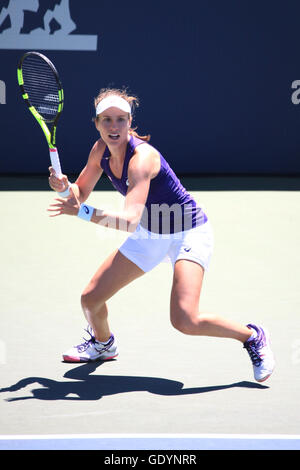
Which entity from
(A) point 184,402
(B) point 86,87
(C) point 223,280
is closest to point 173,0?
(B) point 86,87

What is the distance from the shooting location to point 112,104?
3.96 m

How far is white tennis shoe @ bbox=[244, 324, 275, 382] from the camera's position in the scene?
4.00 m

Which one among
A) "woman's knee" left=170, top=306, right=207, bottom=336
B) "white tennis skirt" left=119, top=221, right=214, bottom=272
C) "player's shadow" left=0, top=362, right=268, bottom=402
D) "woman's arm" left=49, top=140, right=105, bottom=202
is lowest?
"player's shadow" left=0, top=362, right=268, bottom=402

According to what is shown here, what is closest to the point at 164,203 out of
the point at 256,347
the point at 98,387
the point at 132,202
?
the point at 132,202

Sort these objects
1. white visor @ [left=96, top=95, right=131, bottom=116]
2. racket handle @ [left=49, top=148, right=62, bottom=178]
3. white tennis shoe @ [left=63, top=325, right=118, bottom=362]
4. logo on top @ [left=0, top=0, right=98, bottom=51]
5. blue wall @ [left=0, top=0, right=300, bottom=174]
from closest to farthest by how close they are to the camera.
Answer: racket handle @ [left=49, top=148, right=62, bottom=178], white visor @ [left=96, top=95, right=131, bottom=116], white tennis shoe @ [left=63, top=325, right=118, bottom=362], logo on top @ [left=0, top=0, right=98, bottom=51], blue wall @ [left=0, top=0, right=300, bottom=174]

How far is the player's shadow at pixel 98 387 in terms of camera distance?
Answer: 152 inches

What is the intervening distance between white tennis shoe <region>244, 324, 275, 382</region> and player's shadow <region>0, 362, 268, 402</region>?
58 millimetres

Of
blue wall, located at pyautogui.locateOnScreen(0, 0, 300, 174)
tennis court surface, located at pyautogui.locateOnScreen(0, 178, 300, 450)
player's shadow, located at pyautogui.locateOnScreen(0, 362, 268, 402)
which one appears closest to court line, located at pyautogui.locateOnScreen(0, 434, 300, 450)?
tennis court surface, located at pyautogui.locateOnScreen(0, 178, 300, 450)

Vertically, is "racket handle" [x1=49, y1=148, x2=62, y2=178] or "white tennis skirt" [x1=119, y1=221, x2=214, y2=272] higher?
"racket handle" [x1=49, y1=148, x2=62, y2=178]

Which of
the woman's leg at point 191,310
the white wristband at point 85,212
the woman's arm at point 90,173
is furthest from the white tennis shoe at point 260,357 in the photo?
the woman's arm at point 90,173

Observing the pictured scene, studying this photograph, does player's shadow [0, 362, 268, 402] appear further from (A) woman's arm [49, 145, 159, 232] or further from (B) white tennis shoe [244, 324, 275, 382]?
(A) woman's arm [49, 145, 159, 232]

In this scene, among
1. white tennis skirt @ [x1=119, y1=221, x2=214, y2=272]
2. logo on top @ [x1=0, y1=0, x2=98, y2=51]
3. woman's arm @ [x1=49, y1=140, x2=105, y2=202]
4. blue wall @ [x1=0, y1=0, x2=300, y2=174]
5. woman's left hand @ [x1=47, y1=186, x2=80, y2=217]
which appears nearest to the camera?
woman's left hand @ [x1=47, y1=186, x2=80, y2=217]

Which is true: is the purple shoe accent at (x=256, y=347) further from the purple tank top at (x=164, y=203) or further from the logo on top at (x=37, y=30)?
the logo on top at (x=37, y=30)

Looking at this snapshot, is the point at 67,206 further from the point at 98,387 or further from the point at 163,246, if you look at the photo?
the point at 98,387
